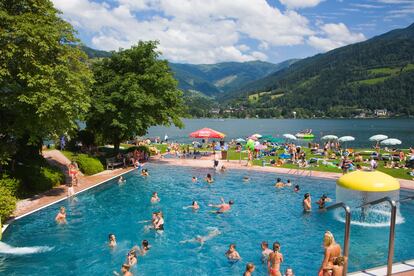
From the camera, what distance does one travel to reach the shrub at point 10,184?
19219 mm

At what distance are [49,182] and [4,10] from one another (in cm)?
1093

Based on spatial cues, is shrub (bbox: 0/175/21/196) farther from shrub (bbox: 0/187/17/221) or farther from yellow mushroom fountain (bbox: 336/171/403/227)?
yellow mushroom fountain (bbox: 336/171/403/227)

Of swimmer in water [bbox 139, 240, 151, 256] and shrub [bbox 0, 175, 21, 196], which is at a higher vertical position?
shrub [bbox 0, 175, 21, 196]

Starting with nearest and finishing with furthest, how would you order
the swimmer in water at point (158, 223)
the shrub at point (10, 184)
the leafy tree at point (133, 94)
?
the swimmer in water at point (158, 223) → the shrub at point (10, 184) → the leafy tree at point (133, 94)

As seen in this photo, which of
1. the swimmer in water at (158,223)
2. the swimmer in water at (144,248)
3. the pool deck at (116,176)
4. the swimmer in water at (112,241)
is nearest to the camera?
the pool deck at (116,176)

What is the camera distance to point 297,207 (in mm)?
21500

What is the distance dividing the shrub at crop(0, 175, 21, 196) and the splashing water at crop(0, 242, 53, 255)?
195 inches

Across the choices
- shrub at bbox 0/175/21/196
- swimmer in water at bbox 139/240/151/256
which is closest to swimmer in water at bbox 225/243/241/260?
swimmer in water at bbox 139/240/151/256

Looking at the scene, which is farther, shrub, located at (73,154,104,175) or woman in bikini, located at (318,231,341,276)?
shrub, located at (73,154,104,175)

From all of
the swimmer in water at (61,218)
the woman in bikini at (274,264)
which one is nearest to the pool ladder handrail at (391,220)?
the woman in bikini at (274,264)

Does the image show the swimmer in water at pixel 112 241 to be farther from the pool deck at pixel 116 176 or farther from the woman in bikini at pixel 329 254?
the woman in bikini at pixel 329 254

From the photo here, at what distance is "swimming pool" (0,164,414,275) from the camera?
535 inches

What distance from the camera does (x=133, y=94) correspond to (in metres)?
30.9

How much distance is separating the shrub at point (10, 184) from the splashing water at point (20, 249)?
16.3 feet
